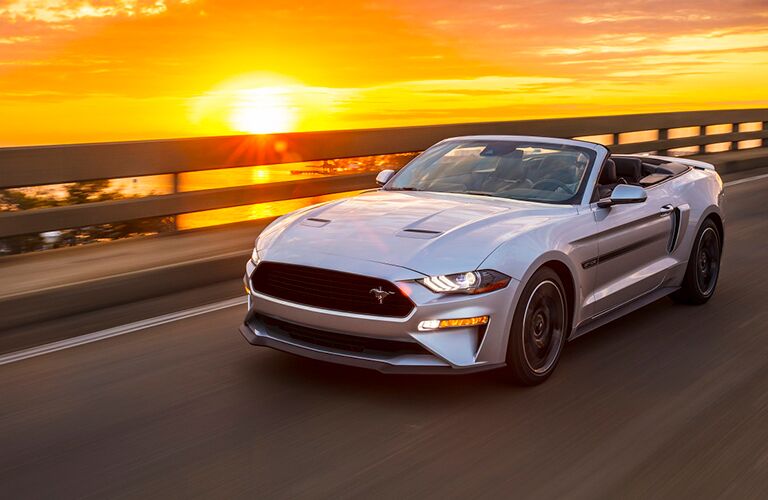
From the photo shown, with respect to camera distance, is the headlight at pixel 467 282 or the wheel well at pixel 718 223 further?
the wheel well at pixel 718 223

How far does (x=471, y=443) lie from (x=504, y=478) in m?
0.46

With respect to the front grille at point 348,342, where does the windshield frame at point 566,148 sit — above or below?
above

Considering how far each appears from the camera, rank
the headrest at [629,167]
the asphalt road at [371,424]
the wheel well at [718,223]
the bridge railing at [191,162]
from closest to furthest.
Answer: the asphalt road at [371,424]
the headrest at [629,167]
the wheel well at [718,223]
the bridge railing at [191,162]

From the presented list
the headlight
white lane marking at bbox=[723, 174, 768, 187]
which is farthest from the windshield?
white lane marking at bbox=[723, 174, 768, 187]

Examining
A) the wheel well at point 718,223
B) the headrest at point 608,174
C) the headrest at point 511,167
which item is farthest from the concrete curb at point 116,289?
the wheel well at point 718,223

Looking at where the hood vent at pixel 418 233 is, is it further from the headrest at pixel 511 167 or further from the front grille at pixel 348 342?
the headrest at pixel 511 167

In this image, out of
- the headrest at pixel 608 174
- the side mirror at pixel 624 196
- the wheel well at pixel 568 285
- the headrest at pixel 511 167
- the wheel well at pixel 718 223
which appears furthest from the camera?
the wheel well at pixel 718 223

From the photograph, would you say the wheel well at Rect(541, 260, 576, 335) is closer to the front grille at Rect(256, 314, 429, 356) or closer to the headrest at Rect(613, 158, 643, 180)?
the front grille at Rect(256, 314, 429, 356)

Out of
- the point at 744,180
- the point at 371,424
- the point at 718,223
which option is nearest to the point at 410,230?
the point at 371,424

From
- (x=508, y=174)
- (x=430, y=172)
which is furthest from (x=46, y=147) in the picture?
(x=508, y=174)

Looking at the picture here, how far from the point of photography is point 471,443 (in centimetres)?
477

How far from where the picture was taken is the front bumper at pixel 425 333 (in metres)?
5.21

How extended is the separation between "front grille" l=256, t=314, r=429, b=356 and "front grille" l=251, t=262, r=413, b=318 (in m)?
0.15

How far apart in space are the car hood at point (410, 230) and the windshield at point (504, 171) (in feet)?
0.80
